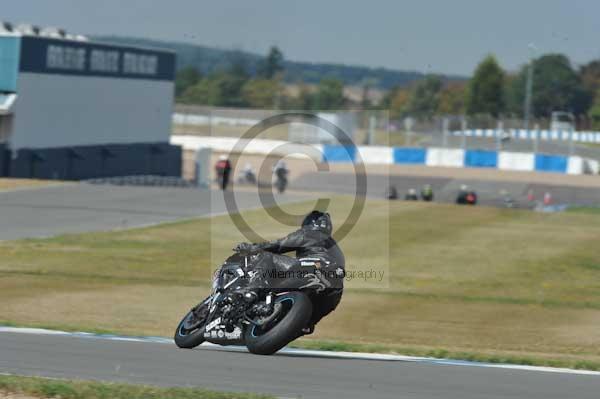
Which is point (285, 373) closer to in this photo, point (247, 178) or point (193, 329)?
point (193, 329)

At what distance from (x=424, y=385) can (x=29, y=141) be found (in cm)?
3529

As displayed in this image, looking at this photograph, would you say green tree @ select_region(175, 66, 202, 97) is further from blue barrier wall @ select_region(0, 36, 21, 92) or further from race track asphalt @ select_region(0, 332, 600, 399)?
race track asphalt @ select_region(0, 332, 600, 399)

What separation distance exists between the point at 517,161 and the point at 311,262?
49.1 m

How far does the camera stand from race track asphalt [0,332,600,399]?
8.13m

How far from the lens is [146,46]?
5144 cm

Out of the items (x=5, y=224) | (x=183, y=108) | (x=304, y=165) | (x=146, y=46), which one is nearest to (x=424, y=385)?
(x=5, y=224)

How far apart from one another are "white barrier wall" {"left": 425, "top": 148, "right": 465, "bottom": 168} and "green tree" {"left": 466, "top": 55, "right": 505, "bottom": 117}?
3645 cm

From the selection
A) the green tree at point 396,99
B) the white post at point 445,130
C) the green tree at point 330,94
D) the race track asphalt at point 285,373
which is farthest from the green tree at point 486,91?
the race track asphalt at point 285,373

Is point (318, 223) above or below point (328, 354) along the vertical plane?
above

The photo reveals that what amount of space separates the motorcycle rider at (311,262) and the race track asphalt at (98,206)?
51.6 feet

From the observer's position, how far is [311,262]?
938cm

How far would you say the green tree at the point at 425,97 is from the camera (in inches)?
3000

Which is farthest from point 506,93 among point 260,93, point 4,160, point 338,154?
point 4,160

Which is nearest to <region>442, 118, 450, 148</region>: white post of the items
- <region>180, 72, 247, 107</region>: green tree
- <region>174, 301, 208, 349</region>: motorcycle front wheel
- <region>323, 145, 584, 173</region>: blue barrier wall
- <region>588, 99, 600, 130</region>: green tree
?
<region>323, 145, 584, 173</region>: blue barrier wall
